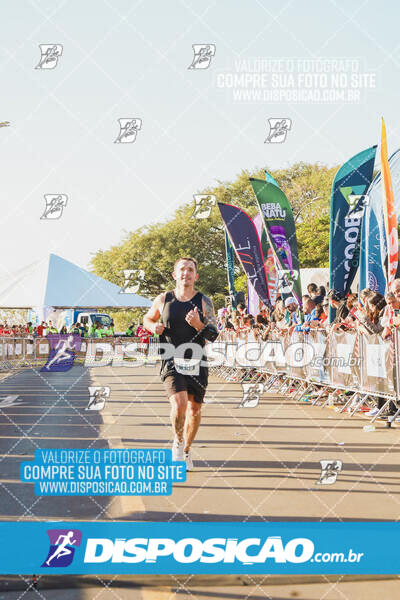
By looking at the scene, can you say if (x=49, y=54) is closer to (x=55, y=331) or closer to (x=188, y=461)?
(x=188, y=461)

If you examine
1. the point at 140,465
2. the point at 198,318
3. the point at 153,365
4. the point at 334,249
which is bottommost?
the point at 153,365

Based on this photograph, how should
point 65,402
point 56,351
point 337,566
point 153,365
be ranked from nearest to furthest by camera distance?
point 337,566, point 65,402, point 153,365, point 56,351

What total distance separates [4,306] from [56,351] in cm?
576

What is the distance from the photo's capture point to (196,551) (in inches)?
142

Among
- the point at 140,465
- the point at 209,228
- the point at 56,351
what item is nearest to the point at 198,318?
the point at 140,465

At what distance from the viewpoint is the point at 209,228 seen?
5319 centimetres

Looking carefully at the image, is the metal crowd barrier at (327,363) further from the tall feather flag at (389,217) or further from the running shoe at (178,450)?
the running shoe at (178,450)

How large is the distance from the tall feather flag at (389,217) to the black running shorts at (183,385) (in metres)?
5.48

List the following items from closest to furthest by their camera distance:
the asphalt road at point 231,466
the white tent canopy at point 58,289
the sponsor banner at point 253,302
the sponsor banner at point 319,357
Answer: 1. the asphalt road at point 231,466
2. the sponsor banner at point 319,357
3. the sponsor banner at point 253,302
4. the white tent canopy at point 58,289

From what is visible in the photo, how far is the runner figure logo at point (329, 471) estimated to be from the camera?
245 inches

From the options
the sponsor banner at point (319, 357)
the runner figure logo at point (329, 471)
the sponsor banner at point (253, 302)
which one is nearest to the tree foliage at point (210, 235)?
the sponsor banner at point (253, 302)

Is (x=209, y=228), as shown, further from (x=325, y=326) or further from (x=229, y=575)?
(x=229, y=575)

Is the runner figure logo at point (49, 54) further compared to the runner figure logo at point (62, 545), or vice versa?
the runner figure logo at point (49, 54)

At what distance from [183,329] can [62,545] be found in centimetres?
295
